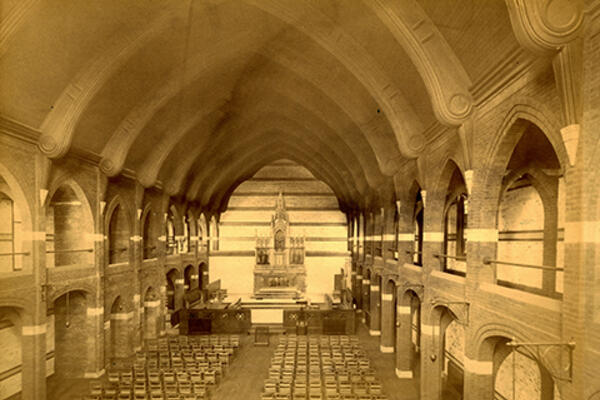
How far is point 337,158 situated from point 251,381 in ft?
44.8

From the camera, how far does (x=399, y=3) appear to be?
9.12 metres

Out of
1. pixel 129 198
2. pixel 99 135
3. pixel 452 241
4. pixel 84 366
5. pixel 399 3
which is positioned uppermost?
pixel 399 3

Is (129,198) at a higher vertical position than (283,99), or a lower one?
lower

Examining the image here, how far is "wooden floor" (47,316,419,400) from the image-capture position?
14172 millimetres

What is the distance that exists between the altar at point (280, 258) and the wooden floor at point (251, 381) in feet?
33.4

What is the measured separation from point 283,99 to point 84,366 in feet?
45.7

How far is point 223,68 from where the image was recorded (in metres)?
15.3

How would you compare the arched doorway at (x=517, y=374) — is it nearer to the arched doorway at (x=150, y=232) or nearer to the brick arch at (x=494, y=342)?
the brick arch at (x=494, y=342)

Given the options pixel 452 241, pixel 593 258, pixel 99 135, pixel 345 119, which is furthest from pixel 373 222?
pixel 593 258

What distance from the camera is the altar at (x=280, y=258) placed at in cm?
3044

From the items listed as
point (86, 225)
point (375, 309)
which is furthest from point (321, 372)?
point (86, 225)

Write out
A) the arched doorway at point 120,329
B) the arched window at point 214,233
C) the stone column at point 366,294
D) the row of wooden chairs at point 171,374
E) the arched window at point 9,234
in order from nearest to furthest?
the row of wooden chairs at point 171,374
the arched window at point 9,234
the arched doorway at point 120,329
the stone column at point 366,294
the arched window at point 214,233

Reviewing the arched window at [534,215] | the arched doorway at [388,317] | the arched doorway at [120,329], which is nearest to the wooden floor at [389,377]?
the arched doorway at [388,317]

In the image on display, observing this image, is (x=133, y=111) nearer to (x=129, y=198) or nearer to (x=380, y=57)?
(x=129, y=198)
